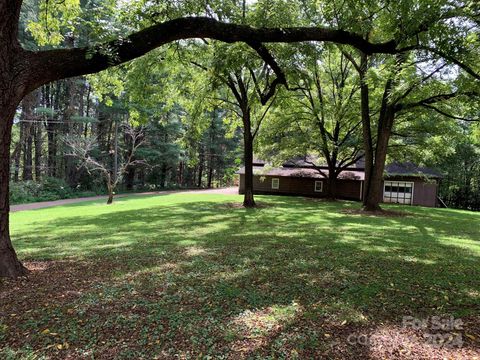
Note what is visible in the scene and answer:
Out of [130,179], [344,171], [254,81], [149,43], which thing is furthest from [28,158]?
[149,43]

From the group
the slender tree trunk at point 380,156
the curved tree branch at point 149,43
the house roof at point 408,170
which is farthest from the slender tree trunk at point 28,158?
the house roof at point 408,170

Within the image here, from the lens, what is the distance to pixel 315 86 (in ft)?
69.8

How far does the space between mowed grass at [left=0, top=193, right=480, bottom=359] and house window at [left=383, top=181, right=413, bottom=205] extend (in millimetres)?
21736

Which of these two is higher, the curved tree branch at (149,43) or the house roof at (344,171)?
the curved tree branch at (149,43)

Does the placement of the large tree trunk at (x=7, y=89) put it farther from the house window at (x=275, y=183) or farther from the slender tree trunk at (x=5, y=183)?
the house window at (x=275, y=183)

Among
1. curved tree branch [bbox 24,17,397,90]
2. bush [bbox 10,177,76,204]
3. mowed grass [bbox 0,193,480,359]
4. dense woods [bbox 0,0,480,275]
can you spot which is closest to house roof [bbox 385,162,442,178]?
dense woods [bbox 0,0,480,275]

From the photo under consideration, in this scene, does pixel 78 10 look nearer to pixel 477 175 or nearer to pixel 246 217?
pixel 246 217

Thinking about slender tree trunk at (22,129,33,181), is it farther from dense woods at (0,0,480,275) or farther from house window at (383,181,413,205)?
house window at (383,181,413,205)

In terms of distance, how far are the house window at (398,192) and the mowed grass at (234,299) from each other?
21.7 meters

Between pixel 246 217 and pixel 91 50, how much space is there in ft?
28.6

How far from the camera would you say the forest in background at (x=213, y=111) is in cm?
1066

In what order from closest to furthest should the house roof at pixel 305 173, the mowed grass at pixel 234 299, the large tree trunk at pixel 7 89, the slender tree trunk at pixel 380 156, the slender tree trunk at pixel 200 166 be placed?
the mowed grass at pixel 234 299, the large tree trunk at pixel 7 89, the slender tree trunk at pixel 380 156, the house roof at pixel 305 173, the slender tree trunk at pixel 200 166

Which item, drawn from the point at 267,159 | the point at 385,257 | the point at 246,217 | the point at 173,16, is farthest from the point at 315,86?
the point at 385,257

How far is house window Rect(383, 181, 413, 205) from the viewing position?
27.0 metres
